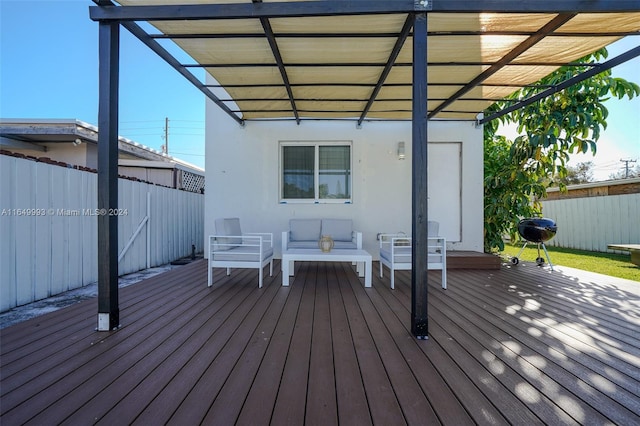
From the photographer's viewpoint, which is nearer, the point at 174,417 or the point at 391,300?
the point at 174,417

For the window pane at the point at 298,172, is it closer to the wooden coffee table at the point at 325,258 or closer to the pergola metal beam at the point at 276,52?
the pergola metal beam at the point at 276,52

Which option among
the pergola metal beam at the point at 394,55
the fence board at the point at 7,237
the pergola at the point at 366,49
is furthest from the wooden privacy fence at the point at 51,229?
the pergola metal beam at the point at 394,55

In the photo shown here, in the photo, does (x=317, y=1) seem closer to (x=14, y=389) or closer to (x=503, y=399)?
(x=503, y=399)

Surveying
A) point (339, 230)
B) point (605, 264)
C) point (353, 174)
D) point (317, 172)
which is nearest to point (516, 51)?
point (353, 174)

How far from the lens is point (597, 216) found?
320 inches

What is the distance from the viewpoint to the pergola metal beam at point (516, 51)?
2.69 m

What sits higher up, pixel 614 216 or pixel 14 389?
pixel 614 216

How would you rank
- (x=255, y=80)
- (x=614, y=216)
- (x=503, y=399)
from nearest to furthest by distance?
(x=503, y=399), (x=255, y=80), (x=614, y=216)

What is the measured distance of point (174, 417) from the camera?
1360 millimetres

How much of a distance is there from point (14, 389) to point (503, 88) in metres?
6.09

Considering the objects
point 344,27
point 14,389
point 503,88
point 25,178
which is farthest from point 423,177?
point 25,178

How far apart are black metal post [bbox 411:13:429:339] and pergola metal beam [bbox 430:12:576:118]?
137 centimetres

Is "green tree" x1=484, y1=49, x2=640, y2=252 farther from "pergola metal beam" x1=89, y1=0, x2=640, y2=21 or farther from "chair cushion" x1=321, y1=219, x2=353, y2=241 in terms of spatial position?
"chair cushion" x1=321, y1=219, x2=353, y2=241

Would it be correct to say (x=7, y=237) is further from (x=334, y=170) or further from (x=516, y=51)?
(x=516, y=51)
